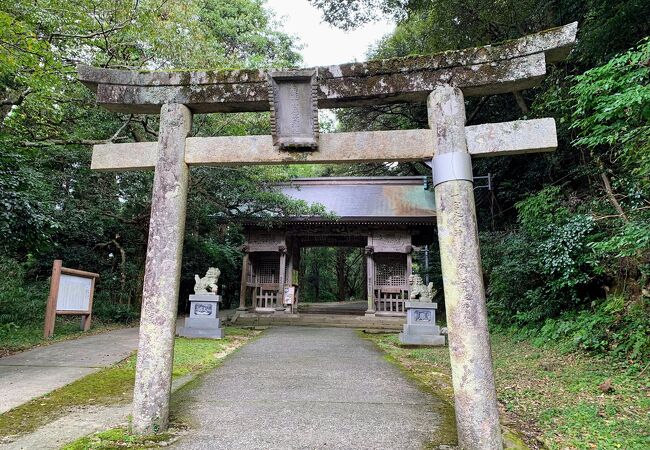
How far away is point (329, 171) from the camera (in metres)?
25.4

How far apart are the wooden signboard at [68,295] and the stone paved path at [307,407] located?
4202 mm

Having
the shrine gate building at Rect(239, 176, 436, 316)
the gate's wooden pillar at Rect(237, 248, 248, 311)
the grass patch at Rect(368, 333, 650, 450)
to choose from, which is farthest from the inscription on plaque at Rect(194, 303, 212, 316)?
the grass patch at Rect(368, 333, 650, 450)

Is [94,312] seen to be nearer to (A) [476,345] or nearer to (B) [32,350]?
(B) [32,350]

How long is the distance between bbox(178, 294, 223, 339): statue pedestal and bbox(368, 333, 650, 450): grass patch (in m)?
4.78

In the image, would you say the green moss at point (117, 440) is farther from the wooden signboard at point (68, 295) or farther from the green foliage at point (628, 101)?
the wooden signboard at point (68, 295)

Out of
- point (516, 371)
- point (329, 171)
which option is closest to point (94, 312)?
point (516, 371)

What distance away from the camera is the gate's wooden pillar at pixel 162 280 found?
326 cm

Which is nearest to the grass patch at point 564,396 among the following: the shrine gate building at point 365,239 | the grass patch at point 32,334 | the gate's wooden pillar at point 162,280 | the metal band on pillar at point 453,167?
the metal band on pillar at point 453,167

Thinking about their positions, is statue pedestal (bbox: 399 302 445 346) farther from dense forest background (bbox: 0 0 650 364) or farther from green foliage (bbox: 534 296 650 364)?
green foliage (bbox: 534 296 650 364)

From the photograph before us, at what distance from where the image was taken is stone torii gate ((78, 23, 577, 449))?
311 cm

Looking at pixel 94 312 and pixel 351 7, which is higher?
pixel 351 7

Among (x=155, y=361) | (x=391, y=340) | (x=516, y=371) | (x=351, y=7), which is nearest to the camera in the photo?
(x=155, y=361)

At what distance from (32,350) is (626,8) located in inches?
469

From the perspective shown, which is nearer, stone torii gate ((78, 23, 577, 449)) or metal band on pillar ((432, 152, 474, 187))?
stone torii gate ((78, 23, 577, 449))
